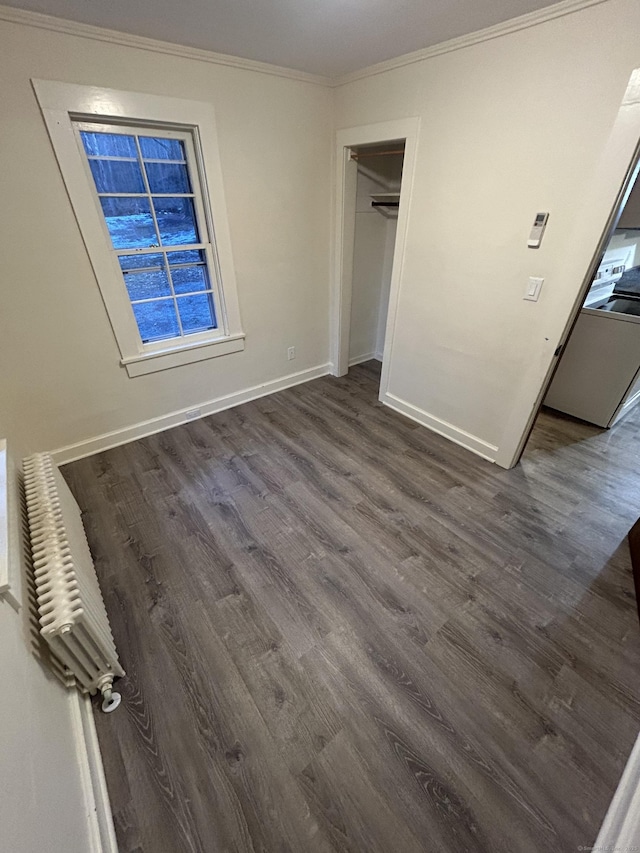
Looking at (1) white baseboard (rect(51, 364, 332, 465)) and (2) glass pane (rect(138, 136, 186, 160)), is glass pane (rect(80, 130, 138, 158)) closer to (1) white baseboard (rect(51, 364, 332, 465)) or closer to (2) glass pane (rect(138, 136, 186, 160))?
(2) glass pane (rect(138, 136, 186, 160))

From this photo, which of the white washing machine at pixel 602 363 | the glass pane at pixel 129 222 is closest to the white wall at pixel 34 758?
the glass pane at pixel 129 222

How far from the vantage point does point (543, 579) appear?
1.78 metres

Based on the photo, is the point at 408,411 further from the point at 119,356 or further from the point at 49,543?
the point at 49,543

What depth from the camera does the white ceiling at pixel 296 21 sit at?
5.12 feet

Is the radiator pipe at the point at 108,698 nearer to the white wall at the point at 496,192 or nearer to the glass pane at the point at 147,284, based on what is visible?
the glass pane at the point at 147,284

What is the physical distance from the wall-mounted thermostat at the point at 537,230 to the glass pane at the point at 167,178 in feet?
7.28

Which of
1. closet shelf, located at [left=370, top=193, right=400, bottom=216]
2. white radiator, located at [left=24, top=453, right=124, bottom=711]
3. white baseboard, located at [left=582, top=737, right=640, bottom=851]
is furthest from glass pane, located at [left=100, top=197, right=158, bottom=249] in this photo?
white baseboard, located at [left=582, top=737, right=640, bottom=851]

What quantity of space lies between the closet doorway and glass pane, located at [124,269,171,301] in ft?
5.03

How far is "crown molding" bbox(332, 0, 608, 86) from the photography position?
152 cm

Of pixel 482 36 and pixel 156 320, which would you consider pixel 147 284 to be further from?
pixel 482 36

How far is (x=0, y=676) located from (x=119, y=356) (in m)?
2.11

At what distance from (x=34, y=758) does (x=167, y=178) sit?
9.50ft

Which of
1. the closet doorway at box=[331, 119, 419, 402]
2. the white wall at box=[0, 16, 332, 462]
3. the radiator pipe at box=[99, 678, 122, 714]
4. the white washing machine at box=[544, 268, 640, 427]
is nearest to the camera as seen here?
the radiator pipe at box=[99, 678, 122, 714]

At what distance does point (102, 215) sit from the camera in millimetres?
2145
